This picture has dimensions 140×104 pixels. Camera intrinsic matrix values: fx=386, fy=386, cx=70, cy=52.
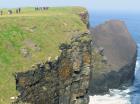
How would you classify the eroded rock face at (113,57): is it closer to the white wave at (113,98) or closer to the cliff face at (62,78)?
the white wave at (113,98)

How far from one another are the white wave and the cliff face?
86.1 ft

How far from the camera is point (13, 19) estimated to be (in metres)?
42.3

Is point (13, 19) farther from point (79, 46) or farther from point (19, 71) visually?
point (19, 71)

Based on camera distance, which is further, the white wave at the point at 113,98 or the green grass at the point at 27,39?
the white wave at the point at 113,98

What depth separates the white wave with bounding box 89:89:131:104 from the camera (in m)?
69.2

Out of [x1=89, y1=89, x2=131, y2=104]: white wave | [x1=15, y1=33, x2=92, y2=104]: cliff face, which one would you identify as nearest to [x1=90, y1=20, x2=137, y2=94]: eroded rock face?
[x1=89, y1=89, x2=131, y2=104]: white wave

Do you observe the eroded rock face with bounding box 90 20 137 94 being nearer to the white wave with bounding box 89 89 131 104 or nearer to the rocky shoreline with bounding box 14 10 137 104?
the white wave with bounding box 89 89 131 104

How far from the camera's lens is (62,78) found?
38.6 m

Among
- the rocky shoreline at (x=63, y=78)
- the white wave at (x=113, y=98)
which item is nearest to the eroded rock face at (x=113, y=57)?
the white wave at (x=113, y=98)

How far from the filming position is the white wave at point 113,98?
227 feet

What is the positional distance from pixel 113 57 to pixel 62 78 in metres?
43.1

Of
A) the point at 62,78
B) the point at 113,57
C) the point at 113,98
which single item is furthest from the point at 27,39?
the point at 113,57

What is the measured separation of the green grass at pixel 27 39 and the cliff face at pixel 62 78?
81cm

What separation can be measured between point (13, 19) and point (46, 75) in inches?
393
